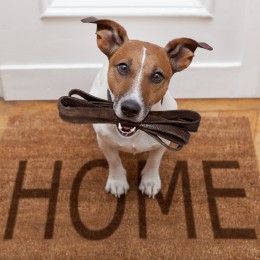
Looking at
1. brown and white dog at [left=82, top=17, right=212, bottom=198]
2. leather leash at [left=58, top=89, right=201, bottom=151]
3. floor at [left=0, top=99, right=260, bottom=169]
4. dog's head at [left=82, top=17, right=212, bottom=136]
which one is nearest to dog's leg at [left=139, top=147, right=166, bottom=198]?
brown and white dog at [left=82, top=17, right=212, bottom=198]

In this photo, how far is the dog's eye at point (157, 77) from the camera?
154 cm

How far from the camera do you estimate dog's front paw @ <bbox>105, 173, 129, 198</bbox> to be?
6.49ft

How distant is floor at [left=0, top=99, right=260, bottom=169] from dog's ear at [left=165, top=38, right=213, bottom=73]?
0.81 metres

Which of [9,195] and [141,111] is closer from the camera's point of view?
[141,111]

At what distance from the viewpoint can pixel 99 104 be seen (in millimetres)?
1651

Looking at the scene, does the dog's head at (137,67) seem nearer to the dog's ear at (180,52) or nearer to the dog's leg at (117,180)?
the dog's ear at (180,52)

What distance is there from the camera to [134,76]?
1.51 meters

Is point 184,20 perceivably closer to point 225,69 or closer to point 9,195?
point 225,69

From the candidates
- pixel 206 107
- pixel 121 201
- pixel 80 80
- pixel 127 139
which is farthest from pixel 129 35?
pixel 121 201

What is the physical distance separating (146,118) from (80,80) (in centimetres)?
87

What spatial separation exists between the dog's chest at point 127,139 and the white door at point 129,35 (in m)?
0.64

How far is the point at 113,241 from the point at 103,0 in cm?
110

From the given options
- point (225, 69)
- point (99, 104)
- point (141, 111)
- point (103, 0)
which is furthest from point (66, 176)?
point (225, 69)

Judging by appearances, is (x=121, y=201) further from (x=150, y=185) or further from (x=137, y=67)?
(x=137, y=67)
